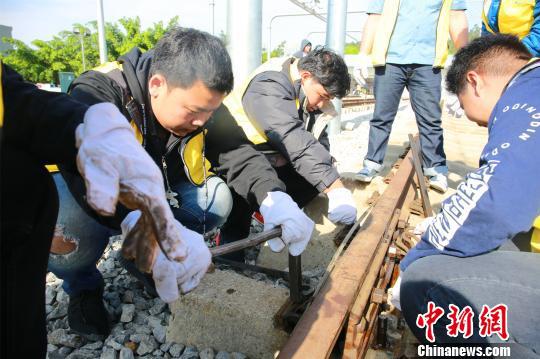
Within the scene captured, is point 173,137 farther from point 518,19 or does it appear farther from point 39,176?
point 518,19

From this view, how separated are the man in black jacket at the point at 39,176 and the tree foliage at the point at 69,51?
37692 mm

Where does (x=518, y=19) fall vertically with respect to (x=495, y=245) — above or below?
above

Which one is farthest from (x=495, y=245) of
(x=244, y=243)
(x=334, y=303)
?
(x=244, y=243)

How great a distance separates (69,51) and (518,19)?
45108 millimetres

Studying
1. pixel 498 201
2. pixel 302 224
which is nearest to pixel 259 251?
pixel 302 224

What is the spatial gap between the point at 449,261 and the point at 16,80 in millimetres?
1748

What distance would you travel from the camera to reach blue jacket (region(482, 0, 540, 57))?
2.78m

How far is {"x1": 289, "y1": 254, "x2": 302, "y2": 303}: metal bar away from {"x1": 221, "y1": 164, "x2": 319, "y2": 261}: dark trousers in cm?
95

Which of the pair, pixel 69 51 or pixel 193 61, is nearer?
pixel 193 61

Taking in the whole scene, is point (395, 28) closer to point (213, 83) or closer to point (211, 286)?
point (213, 83)

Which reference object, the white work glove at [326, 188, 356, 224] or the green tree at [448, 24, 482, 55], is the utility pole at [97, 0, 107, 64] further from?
the white work glove at [326, 188, 356, 224]

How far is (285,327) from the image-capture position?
1.73 m

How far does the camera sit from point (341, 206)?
2670 mm

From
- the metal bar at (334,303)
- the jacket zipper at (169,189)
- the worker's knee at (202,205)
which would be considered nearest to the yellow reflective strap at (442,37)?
the metal bar at (334,303)
